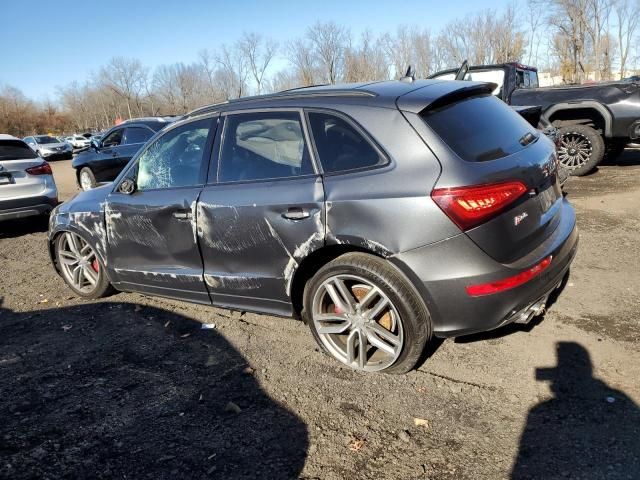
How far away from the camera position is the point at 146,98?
8488 centimetres

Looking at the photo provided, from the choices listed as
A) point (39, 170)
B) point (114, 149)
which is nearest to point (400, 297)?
point (39, 170)

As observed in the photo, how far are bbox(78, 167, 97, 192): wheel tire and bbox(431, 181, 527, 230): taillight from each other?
408 inches

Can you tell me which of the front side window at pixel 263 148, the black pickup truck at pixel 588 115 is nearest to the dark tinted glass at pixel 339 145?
the front side window at pixel 263 148

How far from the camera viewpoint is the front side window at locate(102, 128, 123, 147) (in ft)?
34.9

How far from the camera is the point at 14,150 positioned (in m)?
7.77

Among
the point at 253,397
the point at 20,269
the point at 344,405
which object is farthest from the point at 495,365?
the point at 20,269

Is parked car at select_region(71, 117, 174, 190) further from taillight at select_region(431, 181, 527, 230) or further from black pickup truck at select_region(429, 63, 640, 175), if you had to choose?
taillight at select_region(431, 181, 527, 230)

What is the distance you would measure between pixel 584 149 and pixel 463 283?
6729 mm

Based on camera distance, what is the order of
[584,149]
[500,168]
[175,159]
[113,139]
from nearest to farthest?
[500,168] → [175,159] → [584,149] → [113,139]

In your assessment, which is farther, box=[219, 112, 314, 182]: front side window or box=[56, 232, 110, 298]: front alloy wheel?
box=[56, 232, 110, 298]: front alloy wheel

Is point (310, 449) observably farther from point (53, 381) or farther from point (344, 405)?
point (53, 381)

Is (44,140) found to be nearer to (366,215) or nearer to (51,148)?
(51,148)

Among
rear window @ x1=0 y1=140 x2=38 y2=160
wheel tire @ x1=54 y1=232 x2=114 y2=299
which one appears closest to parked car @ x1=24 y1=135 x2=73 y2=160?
rear window @ x1=0 y1=140 x2=38 y2=160

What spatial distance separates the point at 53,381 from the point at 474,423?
8.96 feet
